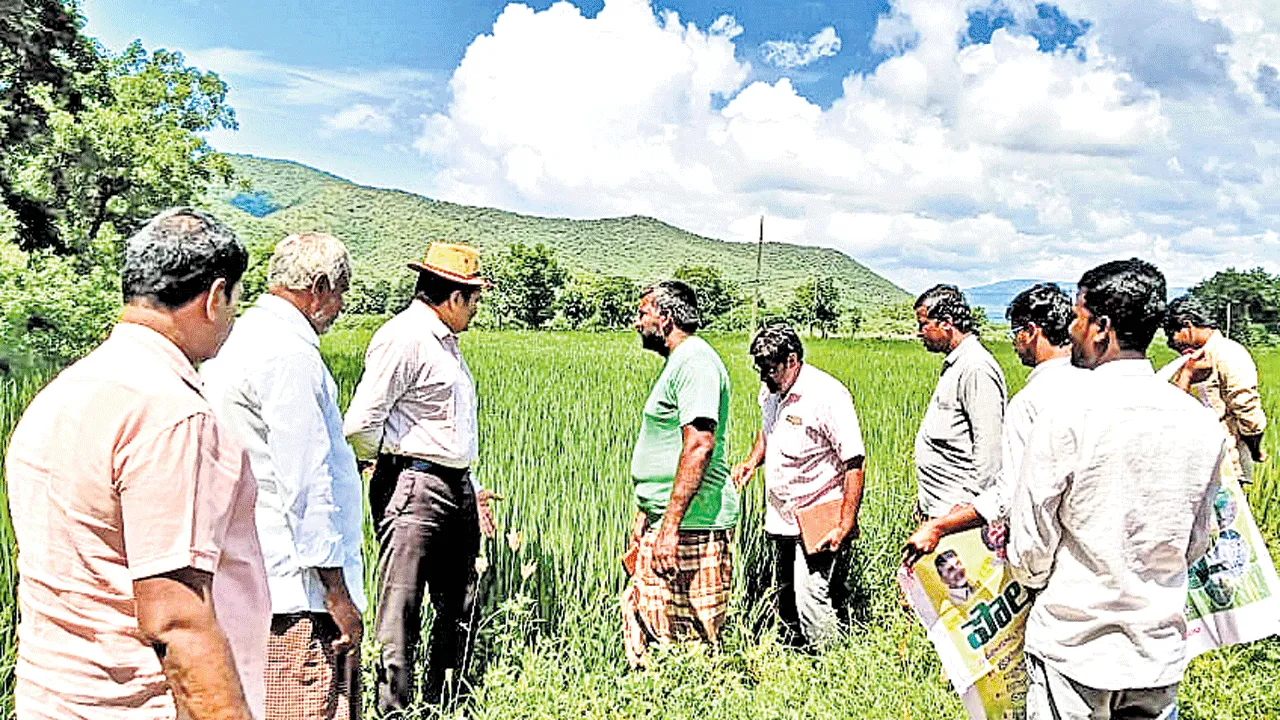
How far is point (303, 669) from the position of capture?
2869mm

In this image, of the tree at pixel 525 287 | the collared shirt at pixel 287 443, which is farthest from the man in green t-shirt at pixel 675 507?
the tree at pixel 525 287

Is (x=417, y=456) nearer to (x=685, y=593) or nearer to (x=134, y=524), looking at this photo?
(x=685, y=593)

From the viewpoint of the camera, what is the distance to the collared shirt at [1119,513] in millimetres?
2619

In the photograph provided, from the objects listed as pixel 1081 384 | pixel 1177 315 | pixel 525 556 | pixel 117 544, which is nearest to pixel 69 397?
pixel 117 544

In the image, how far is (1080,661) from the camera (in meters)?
2.69

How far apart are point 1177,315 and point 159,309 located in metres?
5.42

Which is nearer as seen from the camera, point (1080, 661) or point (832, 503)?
point (1080, 661)

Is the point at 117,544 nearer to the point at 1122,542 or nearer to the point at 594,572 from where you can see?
the point at 1122,542

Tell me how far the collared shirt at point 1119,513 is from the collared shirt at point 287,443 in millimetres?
1692

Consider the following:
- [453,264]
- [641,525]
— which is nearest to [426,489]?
[453,264]

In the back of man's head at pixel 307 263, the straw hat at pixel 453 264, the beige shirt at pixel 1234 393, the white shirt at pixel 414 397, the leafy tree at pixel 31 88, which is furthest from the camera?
the leafy tree at pixel 31 88

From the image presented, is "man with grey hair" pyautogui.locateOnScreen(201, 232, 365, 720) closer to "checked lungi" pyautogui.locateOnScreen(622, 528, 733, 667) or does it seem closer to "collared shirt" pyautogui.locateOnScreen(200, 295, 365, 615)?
"collared shirt" pyautogui.locateOnScreen(200, 295, 365, 615)

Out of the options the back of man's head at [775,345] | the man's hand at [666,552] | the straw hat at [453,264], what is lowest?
the man's hand at [666,552]

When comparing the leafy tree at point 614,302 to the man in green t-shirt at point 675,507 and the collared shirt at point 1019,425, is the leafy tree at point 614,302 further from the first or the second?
the collared shirt at point 1019,425
